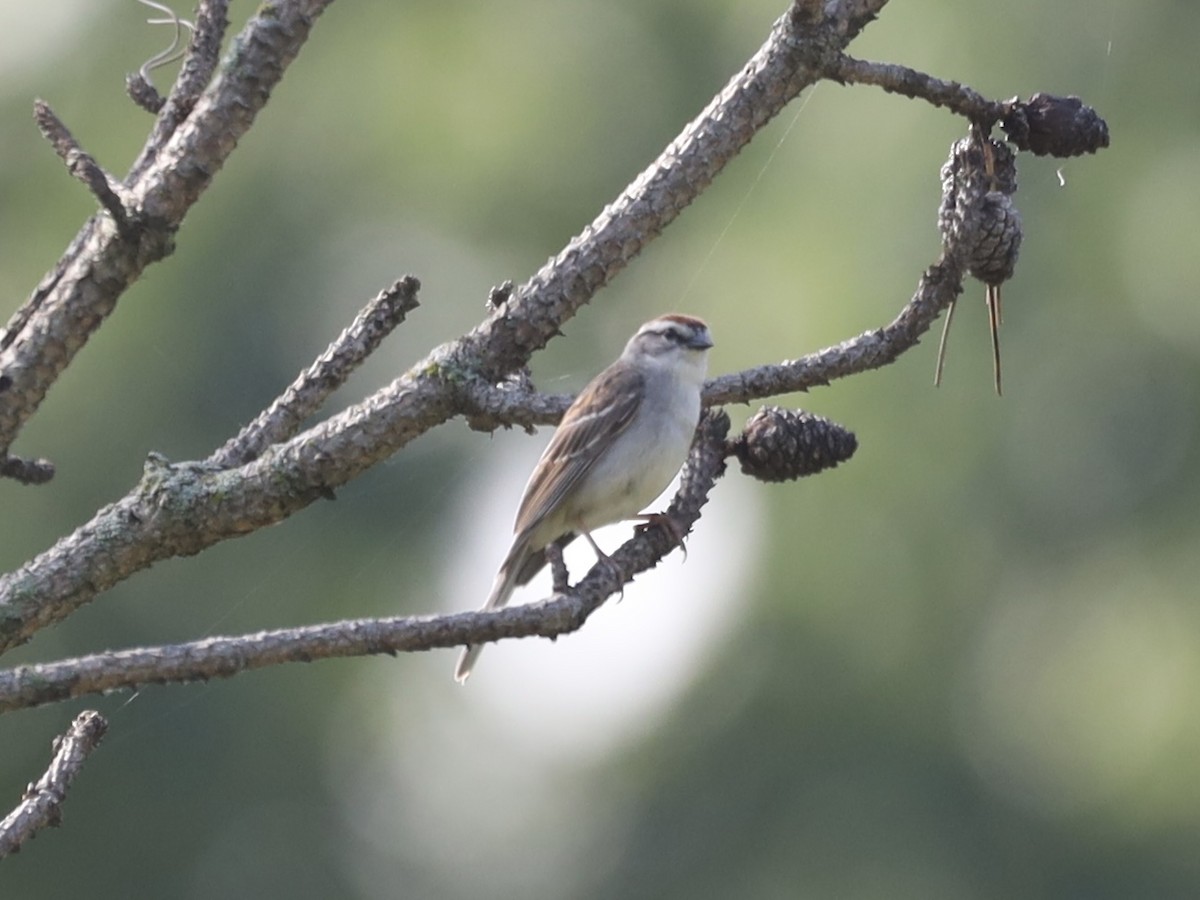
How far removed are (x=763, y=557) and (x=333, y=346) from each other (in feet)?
35.1

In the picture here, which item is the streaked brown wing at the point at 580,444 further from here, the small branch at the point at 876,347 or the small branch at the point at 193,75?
the small branch at the point at 193,75

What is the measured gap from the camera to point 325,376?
3.34 meters

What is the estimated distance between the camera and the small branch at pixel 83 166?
307cm

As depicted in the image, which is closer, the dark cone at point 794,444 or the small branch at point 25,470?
the small branch at point 25,470

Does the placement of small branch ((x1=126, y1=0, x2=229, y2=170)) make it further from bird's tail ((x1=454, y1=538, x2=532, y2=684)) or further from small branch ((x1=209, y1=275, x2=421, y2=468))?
bird's tail ((x1=454, y1=538, x2=532, y2=684))

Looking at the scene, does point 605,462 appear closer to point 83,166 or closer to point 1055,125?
point 1055,125

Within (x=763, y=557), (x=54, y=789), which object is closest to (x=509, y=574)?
(x=54, y=789)

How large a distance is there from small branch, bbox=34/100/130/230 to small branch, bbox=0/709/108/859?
34.0 inches

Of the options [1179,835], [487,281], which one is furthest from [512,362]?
[487,281]

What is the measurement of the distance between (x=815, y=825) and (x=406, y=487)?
4559 millimetres

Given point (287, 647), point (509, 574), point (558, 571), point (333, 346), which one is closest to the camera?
point (287, 647)

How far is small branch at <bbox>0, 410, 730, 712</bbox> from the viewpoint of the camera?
238cm

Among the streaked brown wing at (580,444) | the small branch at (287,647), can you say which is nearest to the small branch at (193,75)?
the small branch at (287,647)

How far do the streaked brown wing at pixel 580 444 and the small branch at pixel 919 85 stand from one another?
2053mm
